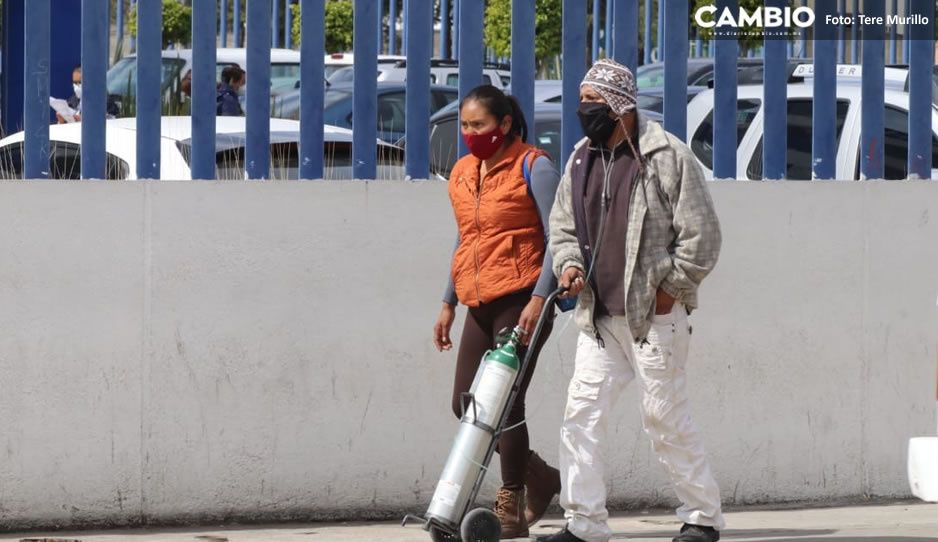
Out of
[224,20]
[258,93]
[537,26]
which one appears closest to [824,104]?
[258,93]

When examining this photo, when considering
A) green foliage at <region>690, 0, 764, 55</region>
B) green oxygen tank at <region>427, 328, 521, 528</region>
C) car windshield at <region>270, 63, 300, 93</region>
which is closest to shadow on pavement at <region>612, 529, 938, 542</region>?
green oxygen tank at <region>427, 328, 521, 528</region>

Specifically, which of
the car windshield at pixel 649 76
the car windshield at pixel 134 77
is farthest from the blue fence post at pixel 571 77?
the car windshield at pixel 649 76

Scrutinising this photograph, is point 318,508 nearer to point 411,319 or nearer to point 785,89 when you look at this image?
point 411,319

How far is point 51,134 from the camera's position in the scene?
6.05 metres

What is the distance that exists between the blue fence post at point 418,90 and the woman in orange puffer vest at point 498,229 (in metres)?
0.78

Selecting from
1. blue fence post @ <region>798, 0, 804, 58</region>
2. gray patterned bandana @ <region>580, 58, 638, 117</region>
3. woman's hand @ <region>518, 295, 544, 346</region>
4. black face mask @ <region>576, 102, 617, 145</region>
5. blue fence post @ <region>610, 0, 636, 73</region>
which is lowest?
woman's hand @ <region>518, 295, 544, 346</region>

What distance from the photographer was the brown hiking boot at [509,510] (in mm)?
5414

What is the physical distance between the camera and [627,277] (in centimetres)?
498

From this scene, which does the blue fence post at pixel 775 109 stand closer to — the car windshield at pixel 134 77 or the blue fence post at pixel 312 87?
the blue fence post at pixel 312 87

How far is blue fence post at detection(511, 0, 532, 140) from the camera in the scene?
618 centimetres

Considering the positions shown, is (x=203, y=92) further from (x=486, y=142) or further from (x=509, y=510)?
(x=509, y=510)

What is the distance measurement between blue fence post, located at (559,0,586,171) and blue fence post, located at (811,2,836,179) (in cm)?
106

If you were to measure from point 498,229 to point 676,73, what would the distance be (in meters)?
1.51

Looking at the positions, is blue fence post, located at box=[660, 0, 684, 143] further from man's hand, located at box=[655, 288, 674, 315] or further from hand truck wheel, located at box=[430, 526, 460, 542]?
hand truck wheel, located at box=[430, 526, 460, 542]
